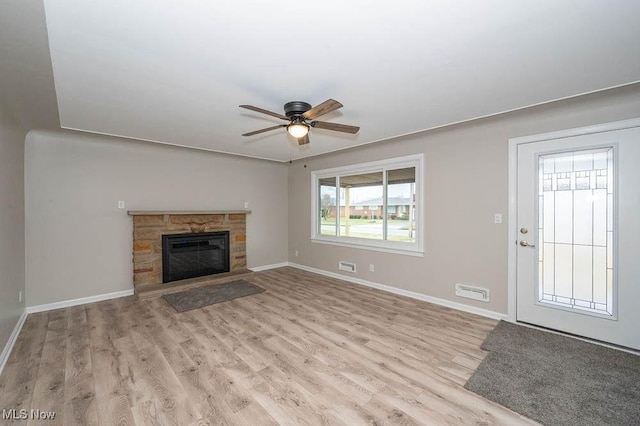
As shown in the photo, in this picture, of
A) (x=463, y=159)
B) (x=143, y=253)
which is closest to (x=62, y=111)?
(x=143, y=253)

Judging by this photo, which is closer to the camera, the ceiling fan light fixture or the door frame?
the ceiling fan light fixture

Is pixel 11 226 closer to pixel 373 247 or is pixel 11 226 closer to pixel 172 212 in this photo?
pixel 172 212

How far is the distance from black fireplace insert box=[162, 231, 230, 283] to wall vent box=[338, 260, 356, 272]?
226cm

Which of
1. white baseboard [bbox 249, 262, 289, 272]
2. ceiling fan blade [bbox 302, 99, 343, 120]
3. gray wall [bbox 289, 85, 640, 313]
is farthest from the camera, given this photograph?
white baseboard [bbox 249, 262, 289, 272]

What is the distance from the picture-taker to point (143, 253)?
4414mm

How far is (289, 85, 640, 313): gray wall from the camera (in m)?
2.85

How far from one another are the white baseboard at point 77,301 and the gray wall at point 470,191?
13.6 ft

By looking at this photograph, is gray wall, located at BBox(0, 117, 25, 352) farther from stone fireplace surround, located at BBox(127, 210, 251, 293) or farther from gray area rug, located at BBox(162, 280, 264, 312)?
gray area rug, located at BBox(162, 280, 264, 312)

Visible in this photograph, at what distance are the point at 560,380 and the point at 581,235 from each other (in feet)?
5.03

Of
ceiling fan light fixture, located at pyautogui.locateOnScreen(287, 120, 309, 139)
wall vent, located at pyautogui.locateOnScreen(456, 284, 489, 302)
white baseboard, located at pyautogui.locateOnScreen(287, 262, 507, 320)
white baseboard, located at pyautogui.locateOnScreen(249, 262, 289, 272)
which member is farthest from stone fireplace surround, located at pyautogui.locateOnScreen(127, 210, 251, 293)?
wall vent, located at pyautogui.locateOnScreen(456, 284, 489, 302)

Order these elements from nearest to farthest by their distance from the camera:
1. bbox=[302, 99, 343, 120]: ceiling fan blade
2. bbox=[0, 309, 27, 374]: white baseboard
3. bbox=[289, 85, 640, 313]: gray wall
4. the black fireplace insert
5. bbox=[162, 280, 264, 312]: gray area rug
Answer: bbox=[302, 99, 343, 120]: ceiling fan blade < bbox=[0, 309, 27, 374]: white baseboard < bbox=[289, 85, 640, 313]: gray wall < bbox=[162, 280, 264, 312]: gray area rug < the black fireplace insert

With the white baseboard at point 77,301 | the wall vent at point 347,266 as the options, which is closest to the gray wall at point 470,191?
the wall vent at point 347,266

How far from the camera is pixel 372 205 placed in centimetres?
496

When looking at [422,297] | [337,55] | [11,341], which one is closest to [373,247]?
[422,297]
